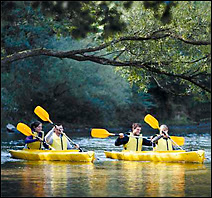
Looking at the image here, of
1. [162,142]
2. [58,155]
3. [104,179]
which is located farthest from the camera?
[162,142]

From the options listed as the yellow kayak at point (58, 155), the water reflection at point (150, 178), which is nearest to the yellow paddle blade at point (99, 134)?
the yellow kayak at point (58, 155)

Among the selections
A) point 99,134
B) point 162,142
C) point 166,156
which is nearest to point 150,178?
point 166,156

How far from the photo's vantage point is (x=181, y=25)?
16.8 metres

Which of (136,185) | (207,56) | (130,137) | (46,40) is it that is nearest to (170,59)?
(207,56)

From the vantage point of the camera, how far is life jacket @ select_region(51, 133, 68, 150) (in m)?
16.9

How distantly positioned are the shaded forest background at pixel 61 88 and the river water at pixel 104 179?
33.9ft

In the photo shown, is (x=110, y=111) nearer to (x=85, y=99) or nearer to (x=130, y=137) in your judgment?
(x=85, y=99)

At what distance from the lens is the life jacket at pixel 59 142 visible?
16.9 metres

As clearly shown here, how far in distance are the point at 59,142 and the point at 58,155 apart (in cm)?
78

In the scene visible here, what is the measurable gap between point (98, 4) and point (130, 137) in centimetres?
334

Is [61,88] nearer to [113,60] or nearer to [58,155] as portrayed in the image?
[113,60]

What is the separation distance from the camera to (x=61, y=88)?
33.5 m

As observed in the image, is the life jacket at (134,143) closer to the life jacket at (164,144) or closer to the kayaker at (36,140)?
the life jacket at (164,144)

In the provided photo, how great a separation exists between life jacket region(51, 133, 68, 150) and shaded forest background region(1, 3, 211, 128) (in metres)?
A: 8.43
